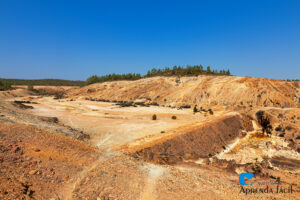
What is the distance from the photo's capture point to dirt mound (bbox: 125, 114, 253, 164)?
13.6 metres

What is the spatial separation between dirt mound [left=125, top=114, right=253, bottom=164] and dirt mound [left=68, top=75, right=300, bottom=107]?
2033cm

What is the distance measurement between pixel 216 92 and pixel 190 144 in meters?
36.2

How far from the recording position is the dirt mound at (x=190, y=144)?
1365 centimetres

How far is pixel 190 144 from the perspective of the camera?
55.9 ft

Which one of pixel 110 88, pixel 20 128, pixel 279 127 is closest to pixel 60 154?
pixel 20 128

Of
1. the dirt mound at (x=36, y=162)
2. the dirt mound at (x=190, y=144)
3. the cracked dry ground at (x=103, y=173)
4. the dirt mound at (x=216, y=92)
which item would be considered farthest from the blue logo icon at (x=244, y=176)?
the dirt mound at (x=216, y=92)

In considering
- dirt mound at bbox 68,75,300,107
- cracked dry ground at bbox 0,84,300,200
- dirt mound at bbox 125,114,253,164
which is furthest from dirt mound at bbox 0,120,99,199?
dirt mound at bbox 68,75,300,107

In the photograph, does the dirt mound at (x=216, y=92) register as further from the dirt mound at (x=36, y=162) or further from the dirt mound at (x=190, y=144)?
the dirt mound at (x=36, y=162)

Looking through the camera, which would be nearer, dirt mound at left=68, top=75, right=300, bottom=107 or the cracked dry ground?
the cracked dry ground

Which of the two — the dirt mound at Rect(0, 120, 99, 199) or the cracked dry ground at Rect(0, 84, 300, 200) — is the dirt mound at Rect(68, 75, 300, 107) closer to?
the cracked dry ground at Rect(0, 84, 300, 200)

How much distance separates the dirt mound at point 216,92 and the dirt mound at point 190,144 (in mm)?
20334

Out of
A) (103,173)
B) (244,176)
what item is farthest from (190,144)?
(103,173)

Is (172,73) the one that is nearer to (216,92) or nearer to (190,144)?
(216,92)

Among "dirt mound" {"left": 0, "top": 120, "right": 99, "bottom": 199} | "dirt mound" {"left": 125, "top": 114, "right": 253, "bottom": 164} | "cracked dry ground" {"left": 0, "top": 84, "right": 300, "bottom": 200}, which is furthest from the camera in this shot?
"dirt mound" {"left": 125, "top": 114, "right": 253, "bottom": 164}
